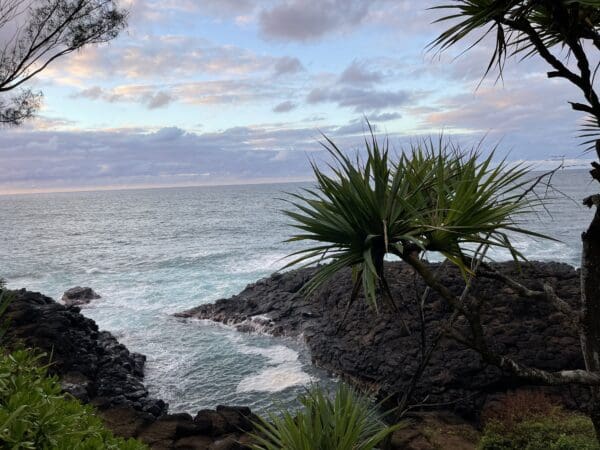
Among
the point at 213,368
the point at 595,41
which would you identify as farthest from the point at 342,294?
the point at 595,41

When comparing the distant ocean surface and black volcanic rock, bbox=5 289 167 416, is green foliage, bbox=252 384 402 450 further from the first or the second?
black volcanic rock, bbox=5 289 167 416

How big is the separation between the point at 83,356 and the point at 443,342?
432 inches

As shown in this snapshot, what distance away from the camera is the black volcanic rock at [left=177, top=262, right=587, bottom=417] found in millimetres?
12008

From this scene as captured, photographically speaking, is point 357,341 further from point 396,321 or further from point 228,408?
point 228,408

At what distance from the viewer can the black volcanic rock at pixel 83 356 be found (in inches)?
519

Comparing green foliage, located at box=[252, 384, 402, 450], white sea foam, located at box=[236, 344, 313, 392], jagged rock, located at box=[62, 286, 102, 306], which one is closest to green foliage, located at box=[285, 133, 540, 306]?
green foliage, located at box=[252, 384, 402, 450]

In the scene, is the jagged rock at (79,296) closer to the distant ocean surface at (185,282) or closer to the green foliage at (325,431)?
the distant ocean surface at (185,282)

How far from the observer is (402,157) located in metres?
4.00

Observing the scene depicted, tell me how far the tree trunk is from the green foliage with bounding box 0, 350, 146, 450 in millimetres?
4328

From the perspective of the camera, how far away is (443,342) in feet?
43.5

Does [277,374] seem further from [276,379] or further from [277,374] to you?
[276,379]

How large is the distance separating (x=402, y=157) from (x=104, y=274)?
1421 inches

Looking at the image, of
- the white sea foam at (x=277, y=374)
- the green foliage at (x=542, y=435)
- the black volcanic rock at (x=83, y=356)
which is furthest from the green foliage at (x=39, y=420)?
the white sea foam at (x=277, y=374)

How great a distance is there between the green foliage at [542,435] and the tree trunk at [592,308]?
122 inches
